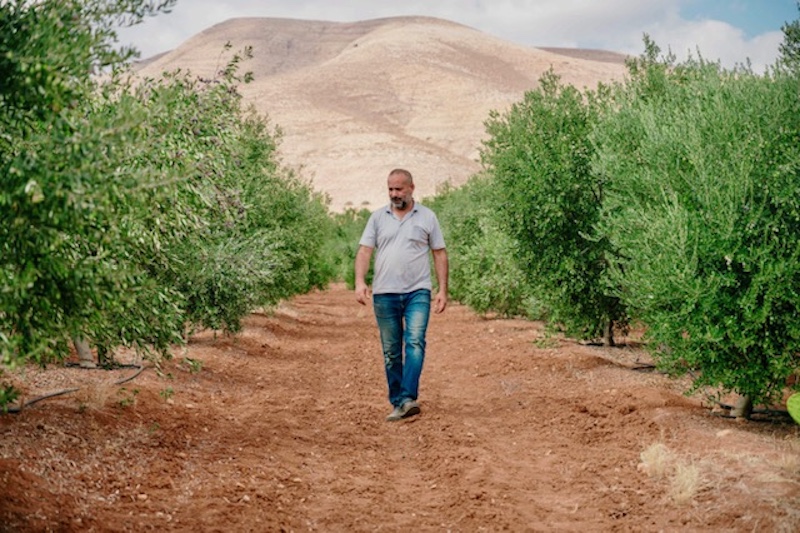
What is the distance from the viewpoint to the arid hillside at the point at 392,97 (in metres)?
114

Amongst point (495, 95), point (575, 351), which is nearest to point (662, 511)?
point (575, 351)

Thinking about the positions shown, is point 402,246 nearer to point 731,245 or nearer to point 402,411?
point 402,411

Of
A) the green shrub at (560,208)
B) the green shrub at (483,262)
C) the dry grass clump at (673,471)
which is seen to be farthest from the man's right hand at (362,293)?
the green shrub at (483,262)

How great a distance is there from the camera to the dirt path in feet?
21.3

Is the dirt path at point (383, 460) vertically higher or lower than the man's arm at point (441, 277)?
lower

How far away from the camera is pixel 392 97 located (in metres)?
145

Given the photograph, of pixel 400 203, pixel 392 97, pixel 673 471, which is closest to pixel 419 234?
pixel 400 203

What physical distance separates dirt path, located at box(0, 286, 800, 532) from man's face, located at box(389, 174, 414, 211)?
250cm

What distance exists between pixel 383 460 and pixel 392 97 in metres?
139

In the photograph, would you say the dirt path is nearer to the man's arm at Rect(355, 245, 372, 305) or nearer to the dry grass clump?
the dry grass clump

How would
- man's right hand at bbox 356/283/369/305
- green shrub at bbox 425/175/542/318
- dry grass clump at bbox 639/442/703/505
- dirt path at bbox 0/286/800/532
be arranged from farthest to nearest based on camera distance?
1. green shrub at bbox 425/175/542/318
2. man's right hand at bbox 356/283/369/305
3. dry grass clump at bbox 639/442/703/505
4. dirt path at bbox 0/286/800/532

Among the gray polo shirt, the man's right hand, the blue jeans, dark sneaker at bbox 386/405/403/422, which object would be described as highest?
the gray polo shirt

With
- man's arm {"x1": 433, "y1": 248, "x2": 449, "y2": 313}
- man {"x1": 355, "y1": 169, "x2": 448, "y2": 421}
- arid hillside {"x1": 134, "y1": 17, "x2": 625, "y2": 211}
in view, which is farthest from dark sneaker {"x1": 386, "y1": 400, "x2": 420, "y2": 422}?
arid hillside {"x1": 134, "y1": 17, "x2": 625, "y2": 211}

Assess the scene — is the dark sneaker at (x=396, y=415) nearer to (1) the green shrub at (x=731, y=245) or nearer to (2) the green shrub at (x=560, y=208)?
(1) the green shrub at (x=731, y=245)
